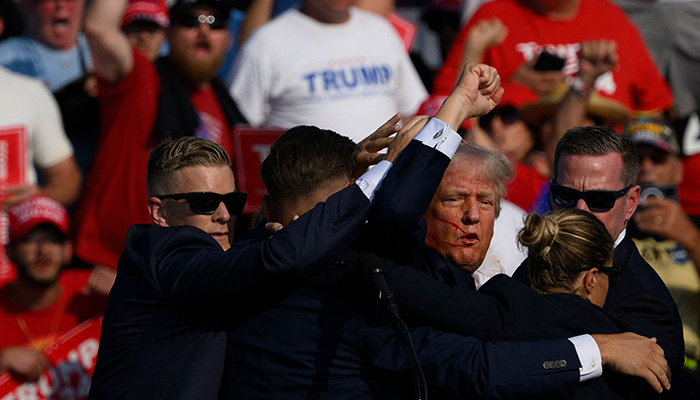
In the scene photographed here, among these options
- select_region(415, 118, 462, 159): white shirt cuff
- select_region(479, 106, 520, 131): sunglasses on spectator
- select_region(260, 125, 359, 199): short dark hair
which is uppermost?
select_region(415, 118, 462, 159): white shirt cuff

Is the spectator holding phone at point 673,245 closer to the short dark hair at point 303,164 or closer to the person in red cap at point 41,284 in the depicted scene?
the short dark hair at point 303,164

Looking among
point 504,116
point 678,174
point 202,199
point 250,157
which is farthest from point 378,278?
point 678,174

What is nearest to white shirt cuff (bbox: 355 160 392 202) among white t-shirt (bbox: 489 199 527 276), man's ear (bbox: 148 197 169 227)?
man's ear (bbox: 148 197 169 227)

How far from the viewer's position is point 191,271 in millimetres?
2699

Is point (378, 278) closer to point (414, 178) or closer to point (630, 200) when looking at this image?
point (414, 178)

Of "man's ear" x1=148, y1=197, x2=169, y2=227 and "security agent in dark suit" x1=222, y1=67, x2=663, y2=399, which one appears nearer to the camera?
"security agent in dark suit" x1=222, y1=67, x2=663, y2=399

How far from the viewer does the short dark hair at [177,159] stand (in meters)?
3.35

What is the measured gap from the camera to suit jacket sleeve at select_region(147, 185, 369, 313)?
8.34 feet

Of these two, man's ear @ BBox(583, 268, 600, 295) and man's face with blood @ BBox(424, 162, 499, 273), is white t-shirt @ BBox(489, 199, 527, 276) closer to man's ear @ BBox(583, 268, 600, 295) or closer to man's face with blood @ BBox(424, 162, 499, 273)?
man's face with blood @ BBox(424, 162, 499, 273)

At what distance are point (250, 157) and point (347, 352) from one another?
10.5 feet

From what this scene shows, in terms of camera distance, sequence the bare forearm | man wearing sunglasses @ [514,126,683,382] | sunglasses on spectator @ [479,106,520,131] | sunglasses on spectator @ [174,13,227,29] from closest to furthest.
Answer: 1. man wearing sunglasses @ [514,126,683,382]
2. sunglasses on spectator @ [174,13,227,29]
3. sunglasses on spectator @ [479,106,520,131]
4. the bare forearm

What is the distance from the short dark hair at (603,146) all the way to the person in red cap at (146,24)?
3.40 m

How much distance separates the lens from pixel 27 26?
621 centimetres

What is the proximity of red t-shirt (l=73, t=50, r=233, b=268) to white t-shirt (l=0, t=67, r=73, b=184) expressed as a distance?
36 centimetres
